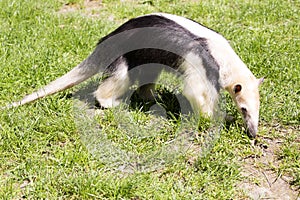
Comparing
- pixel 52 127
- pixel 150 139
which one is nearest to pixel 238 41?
pixel 150 139

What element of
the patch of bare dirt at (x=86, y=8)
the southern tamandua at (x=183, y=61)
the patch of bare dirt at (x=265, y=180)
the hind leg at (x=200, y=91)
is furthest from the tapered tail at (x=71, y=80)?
the patch of bare dirt at (x=86, y=8)

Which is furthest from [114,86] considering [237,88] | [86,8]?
[86,8]

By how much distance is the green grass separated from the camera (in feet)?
11.5

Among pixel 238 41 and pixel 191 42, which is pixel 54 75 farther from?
pixel 238 41

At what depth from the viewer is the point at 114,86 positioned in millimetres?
4426

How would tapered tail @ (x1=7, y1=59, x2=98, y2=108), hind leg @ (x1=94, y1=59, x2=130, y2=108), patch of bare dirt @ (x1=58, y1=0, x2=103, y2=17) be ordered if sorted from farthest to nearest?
patch of bare dirt @ (x1=58, y1=0, x2=103, y2=17) < tapered tail @ (x1=7, y1=59, x2=98, y2=108) < hind leg @ (x1=94, y1=59, x2=130, y2=108)

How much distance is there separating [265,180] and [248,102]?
2.35 ft

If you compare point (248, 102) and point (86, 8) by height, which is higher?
point (248, 102)

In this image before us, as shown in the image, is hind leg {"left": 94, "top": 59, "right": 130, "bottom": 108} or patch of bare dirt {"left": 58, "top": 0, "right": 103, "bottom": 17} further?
patch of bare dirt {"left": 58, "top": 0, "right": 103, "bottom": 17}

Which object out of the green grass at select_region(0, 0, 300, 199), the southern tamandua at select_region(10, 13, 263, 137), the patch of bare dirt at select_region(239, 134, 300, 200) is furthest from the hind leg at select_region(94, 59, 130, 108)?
the patch of bare dirt at select_region(239, 134, 300, 200)

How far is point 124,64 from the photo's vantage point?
4.35m

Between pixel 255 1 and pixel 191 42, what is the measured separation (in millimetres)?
3433

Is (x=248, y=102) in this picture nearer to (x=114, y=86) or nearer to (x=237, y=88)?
(x=237, y=88)

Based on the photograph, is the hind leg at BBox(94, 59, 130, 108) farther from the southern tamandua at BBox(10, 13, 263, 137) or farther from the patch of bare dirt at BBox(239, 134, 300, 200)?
the patch of bare dirt at BBox(239, 134, 300, 200)
